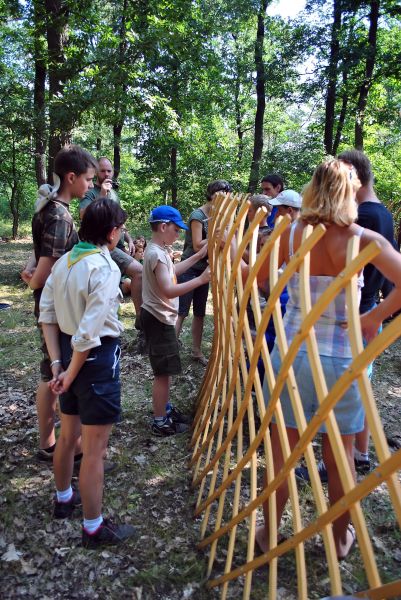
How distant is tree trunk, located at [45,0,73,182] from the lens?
22.5 ft

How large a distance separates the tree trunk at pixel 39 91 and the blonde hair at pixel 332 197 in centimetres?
668

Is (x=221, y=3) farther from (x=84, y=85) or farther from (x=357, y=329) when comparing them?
(x=357, y=329)

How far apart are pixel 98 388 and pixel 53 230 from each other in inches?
37.9

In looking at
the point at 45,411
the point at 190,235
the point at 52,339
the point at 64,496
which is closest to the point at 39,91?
the point at 190,235

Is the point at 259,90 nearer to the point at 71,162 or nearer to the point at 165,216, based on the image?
the point at 165,216

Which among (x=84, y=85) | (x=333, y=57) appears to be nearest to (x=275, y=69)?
(x=333, y=57)

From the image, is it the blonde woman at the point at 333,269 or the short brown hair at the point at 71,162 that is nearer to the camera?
the blonde woman at the point at 333,269

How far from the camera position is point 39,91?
27.0 feet

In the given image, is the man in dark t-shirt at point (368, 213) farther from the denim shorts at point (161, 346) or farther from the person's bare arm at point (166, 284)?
the denim shorts at point (161, 346)

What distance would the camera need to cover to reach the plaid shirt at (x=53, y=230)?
2344 millimetres

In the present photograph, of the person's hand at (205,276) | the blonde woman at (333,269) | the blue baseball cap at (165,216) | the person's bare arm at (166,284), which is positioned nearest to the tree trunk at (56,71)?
the blue baseball cap at (165,216)

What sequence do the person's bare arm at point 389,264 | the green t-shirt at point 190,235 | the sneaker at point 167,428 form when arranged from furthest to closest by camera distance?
the green t-shirt at point 190,235, the sneaker at point 167,428, the person's bare arm at point 389,264

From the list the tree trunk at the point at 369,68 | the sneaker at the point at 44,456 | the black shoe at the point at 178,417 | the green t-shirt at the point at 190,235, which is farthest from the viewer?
Answer: the tree trunk at the point at 369,68

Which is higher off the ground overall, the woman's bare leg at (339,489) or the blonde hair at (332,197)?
the blonde hair at (332,197)
